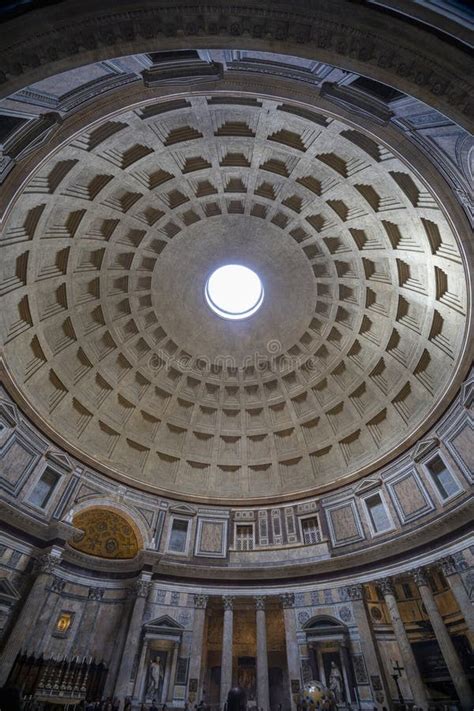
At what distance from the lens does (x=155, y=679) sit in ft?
57.0

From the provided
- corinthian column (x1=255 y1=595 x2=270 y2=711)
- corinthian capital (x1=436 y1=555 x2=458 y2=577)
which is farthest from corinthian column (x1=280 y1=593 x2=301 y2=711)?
corinthian capital (x1=436 y1=555 x2=458 y2=577)

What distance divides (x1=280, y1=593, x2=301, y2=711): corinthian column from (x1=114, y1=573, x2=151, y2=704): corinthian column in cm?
777

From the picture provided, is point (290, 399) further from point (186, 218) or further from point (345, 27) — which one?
point (345, 27)

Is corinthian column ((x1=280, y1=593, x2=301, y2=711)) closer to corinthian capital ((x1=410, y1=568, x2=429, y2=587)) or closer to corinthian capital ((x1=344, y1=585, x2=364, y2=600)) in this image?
corinthian capital ((x1=344, y1=585, x2=364, y2=600))

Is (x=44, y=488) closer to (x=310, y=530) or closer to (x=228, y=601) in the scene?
(x=228, y=601)

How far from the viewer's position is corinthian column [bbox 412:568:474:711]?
13648 millimetres

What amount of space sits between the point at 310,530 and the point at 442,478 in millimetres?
9087

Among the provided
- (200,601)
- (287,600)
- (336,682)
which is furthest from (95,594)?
(336,682)

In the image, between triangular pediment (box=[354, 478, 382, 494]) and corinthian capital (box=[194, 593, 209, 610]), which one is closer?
corinthian capital (box=[194, 593, 209, 610])

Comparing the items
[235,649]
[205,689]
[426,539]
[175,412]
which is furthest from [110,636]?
[426,539]

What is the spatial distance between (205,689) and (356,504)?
13.4 m

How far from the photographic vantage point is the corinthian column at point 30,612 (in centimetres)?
1453

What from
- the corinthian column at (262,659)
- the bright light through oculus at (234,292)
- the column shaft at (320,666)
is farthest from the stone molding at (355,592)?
the bright light through oculus at (234,292)

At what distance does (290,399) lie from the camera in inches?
1117
